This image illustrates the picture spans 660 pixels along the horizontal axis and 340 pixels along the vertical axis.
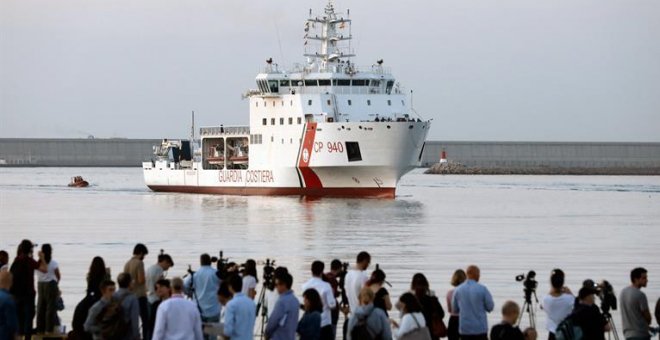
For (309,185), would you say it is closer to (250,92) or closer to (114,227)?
(250,92)

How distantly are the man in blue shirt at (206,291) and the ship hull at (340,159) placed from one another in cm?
4731

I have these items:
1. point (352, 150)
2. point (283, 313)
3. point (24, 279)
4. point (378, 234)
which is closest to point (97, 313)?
point (283, 313)

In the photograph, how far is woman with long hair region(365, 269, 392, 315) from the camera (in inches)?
478

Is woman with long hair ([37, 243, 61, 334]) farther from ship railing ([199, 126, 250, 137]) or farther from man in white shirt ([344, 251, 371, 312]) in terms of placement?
ship railing ([199, 126, 250, 137])

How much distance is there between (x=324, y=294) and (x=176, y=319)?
1979 mm

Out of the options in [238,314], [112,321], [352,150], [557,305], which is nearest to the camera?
[112,321]

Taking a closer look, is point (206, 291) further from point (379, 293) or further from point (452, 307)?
point (452, 307)

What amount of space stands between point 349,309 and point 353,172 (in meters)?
48.9

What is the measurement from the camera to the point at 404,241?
34719 millimetres

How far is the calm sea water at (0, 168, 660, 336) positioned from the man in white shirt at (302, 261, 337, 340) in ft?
15.5

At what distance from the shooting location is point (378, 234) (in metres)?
37.3

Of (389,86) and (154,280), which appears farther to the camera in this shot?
(389,86)

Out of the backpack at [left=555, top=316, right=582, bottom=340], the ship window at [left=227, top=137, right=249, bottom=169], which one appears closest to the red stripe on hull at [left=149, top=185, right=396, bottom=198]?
the ship window at [left=227, top=137, right=249, bottom=169]

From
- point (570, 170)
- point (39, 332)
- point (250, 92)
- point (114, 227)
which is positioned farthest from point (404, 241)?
point (570, 170)
